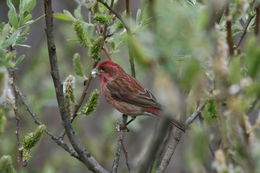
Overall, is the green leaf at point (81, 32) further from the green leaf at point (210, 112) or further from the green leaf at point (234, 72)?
the green leaf at point (234, 72)

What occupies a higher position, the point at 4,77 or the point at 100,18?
the point at 4,77

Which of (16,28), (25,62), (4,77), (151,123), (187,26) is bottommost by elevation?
(151,123)

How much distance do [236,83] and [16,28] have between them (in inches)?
70.3

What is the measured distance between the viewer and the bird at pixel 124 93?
616cm

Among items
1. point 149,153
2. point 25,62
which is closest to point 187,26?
point 149,153

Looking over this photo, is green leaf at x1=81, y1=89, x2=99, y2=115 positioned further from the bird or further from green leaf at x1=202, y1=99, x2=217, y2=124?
the bird

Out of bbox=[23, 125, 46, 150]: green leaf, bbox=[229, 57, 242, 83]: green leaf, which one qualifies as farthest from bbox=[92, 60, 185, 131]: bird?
bbox=[229, 57, 242, 83]: green leaf

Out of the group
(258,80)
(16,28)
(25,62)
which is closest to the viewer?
(258,80)

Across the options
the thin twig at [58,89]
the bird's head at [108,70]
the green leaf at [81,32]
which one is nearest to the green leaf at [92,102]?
the thin twig at [58,89]

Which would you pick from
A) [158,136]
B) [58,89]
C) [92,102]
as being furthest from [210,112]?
[158,136]

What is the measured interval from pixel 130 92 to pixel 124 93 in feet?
0.25

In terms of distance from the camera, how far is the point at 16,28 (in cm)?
337

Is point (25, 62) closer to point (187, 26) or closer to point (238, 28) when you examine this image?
point (238, 28)

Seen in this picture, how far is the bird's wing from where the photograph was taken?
6381 mm
